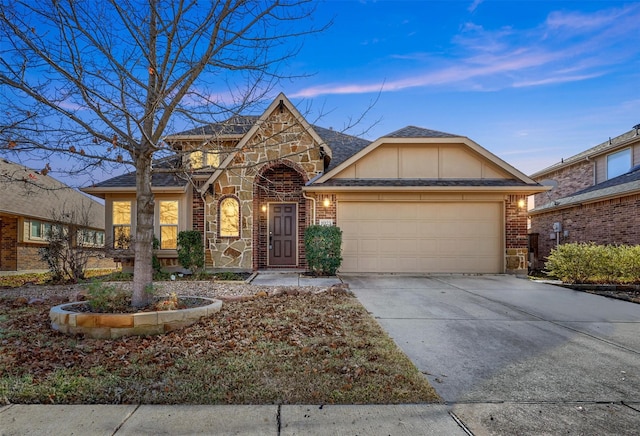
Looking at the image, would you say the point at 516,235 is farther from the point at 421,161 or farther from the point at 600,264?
the point at 421,161

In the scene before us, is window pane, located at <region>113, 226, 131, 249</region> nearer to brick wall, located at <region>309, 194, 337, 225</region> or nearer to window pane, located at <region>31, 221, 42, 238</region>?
brick wall, located at <region>309, 194, 337, 225</region>

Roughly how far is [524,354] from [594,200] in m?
12.2

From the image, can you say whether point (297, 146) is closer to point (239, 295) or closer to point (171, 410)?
point (239, 295)

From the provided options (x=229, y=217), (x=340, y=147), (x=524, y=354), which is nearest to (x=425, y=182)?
(x=340, y=147)

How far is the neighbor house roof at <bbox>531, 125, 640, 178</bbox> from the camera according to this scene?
15.0 metres

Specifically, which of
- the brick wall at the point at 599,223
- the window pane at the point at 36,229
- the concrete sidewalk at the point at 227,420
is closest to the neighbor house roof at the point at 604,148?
the brick wall at the point at 599,223

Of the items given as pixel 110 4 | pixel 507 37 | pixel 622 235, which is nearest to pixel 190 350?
pixel 110 4

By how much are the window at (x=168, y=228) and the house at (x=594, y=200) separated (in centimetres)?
1509

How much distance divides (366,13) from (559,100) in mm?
10686

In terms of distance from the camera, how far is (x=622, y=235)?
11734 millimetres

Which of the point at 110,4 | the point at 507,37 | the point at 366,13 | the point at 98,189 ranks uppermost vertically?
the point at 507,37

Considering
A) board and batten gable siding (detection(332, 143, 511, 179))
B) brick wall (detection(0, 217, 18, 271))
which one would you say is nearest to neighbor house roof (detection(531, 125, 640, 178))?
board and batten gable siding (detection(332, 143, 511, 179))

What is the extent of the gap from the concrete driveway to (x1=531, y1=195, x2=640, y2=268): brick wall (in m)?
5.89

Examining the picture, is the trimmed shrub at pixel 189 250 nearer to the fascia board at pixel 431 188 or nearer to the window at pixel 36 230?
the fascia board at pixel 431 188
